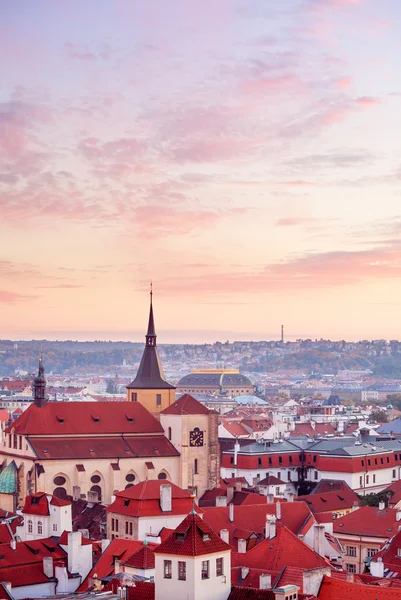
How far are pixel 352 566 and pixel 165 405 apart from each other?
35.0m

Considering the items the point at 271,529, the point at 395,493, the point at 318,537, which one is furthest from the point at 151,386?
the point at 271,529

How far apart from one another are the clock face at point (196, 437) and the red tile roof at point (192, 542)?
57.8 meters

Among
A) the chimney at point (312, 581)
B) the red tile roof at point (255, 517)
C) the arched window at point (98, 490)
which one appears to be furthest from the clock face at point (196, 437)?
the chimney at point (312, 581)

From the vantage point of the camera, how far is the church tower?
4299 inches

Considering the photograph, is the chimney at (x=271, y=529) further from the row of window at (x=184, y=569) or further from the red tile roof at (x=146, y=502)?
the row of window at (x=184, y=569)

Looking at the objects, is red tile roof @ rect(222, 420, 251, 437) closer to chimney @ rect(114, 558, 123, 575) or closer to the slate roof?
the slate roof

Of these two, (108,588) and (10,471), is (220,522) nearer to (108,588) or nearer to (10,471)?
(108,588)

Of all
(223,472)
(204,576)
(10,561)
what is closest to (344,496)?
(223,472)

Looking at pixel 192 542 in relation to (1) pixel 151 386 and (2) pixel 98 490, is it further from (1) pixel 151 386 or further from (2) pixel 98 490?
(1) pixel 151 386

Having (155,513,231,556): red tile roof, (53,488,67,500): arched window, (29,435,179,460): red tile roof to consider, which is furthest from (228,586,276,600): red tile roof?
(29,435,179,460): red tile roof

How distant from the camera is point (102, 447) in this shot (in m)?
100

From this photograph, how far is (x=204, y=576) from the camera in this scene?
4456cm

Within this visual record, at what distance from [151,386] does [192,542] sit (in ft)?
213

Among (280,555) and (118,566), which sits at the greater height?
(280,555)
